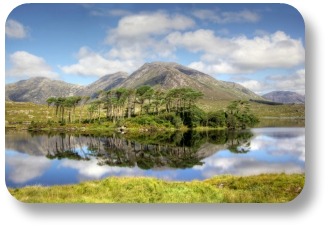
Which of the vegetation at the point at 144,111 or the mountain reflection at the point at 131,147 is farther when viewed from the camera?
the vegetation at the point at 144,111

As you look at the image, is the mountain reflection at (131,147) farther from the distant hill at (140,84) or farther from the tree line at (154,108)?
the distant hill at (140,84)

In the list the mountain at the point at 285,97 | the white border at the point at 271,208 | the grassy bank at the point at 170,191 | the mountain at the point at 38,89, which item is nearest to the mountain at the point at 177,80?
the mountain at the point at 285,97

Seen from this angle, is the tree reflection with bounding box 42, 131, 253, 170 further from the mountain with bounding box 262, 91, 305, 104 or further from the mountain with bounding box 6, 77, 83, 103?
the mountain with bounding box 6, 77, 83, 103

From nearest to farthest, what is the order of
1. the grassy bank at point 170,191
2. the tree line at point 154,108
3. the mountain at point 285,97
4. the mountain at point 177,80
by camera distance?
the grassy bank at point 170,191 → the mountain at point 285,97 → the mountain at point 177,80 → the tree line at point 154,108

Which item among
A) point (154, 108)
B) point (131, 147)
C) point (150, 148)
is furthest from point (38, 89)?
point (154, 108)

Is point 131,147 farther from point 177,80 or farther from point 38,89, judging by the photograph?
point 38,89

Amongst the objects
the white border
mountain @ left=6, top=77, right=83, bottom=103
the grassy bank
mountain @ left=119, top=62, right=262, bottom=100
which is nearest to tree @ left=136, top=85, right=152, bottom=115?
mountain @ left=119, top=62, right=262, bottom=100
